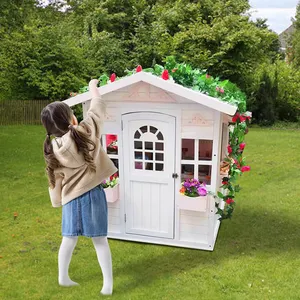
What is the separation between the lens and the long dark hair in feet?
10.8

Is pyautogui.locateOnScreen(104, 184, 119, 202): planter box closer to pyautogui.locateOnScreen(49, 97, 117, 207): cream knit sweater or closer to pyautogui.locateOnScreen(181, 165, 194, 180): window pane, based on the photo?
pyautogui.locateOnScreen(181, 165, 194, 180): window pane

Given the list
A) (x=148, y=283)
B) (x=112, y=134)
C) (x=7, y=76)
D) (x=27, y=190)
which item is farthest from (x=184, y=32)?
(x=148, y=283)

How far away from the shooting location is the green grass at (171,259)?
3926 mm

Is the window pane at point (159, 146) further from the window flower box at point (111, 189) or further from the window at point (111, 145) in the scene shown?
the window flower box at point (111, 189)

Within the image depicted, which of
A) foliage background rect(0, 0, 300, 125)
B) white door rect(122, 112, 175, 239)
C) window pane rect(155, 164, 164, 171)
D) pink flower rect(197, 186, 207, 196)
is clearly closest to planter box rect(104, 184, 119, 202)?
white door rect(122, 112, 175, 239)

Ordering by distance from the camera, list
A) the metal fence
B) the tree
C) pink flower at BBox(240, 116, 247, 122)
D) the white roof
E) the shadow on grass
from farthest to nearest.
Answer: the tree → the metal fence → pink flower at BBox(240, 116, 247, 122) → the shadow on grass → the white roof

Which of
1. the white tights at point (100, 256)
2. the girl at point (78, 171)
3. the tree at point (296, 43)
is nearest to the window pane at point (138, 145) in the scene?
the girl at point (78, 171)

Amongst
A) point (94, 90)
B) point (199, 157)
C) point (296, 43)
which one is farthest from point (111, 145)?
point (296, 43)

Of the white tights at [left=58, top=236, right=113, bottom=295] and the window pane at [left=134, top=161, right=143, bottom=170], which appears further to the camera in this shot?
the window pane at [left=134, top=161, right=143, bottom=170]

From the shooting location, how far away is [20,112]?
51.1 feet

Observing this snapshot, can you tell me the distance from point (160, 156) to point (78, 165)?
61.7 inches

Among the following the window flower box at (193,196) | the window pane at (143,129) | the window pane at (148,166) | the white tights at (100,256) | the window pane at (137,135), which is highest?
the window pane at (143,129)

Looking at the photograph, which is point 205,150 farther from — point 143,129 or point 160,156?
point 143,129

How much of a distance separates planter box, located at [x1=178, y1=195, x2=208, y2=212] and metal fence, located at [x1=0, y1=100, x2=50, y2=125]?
487 inches
